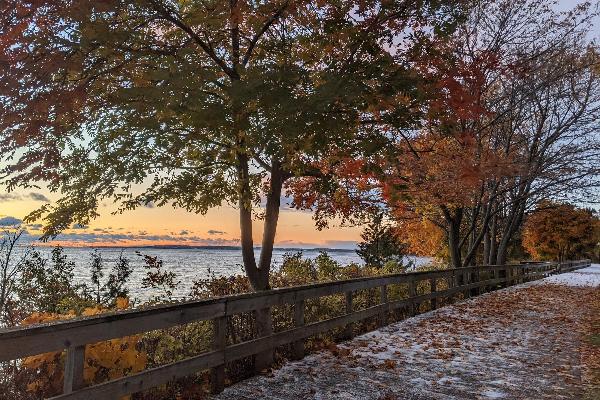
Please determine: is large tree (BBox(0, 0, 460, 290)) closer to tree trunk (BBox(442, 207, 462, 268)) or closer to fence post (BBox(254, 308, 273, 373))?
fence post (BBox(254, 308, 273, 373))

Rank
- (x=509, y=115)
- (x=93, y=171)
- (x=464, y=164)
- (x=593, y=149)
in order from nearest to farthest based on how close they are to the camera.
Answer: (x=93, y=171), (x=464, y=164), (x=509, y=115), (x=593, y=149)

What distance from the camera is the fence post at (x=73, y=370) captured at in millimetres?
4934

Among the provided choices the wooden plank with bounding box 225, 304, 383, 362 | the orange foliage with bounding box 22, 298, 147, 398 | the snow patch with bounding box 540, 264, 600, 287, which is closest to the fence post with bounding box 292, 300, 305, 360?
the wooden plank with bounding box 225, 304, 383, 362

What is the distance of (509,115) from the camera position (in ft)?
84.0

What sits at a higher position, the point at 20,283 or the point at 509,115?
the point at 509,115

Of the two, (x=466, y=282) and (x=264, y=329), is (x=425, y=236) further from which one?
(x=264, y=329)

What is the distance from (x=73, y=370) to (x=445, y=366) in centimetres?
614

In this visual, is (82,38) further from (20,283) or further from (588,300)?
(588,300)

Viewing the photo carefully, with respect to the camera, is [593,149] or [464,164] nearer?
[464,164]

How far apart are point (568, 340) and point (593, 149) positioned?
18.8m

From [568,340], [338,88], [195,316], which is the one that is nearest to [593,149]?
[568,340]

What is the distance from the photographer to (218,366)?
7.02 metres

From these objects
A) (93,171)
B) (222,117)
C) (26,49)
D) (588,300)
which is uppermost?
(26,49)

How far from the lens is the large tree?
25.8ft
